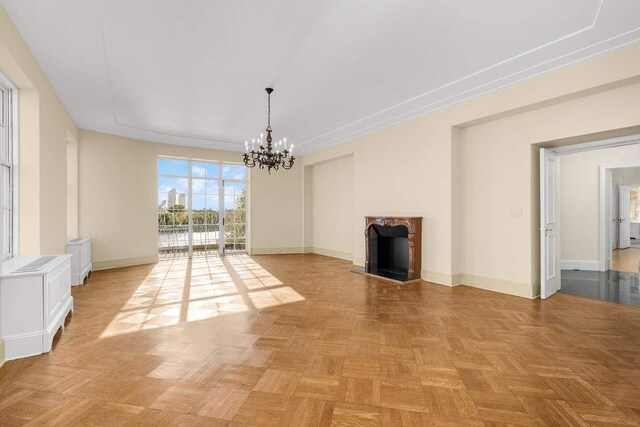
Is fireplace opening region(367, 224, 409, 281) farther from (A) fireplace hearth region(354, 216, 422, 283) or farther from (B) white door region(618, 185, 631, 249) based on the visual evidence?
(B) white door region(618, 185, 631, 249)

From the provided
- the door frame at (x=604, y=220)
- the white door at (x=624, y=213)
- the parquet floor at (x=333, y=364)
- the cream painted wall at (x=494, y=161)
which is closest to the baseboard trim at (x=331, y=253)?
the cream painted wall at (x=494, y=161)

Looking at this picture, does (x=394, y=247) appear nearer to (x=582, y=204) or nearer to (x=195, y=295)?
(x=195, y=295)

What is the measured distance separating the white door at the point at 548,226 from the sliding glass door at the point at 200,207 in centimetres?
675

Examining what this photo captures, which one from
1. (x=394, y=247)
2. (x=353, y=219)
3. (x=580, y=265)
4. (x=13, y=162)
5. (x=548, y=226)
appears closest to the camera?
(x=13, y=162)

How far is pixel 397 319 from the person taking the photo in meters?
3.20

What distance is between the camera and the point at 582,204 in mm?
6078

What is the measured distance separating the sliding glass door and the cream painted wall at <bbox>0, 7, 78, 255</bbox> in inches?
126

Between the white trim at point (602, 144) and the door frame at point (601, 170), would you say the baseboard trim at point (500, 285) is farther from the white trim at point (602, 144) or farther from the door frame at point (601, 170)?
the white trim at point (602, 144)

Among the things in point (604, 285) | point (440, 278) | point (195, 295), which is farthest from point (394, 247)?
point (195, 295)

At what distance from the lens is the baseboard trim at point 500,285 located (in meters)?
4.02

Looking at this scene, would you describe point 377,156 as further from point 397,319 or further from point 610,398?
point 610,398

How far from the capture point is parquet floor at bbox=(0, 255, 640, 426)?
170 cm

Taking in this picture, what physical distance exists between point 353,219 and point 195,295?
3.79 meters

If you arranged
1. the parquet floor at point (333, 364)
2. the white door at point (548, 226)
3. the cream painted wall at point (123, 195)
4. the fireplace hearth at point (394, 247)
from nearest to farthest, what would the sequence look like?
the parquet floor at point (333, 364), the white door at point (548, 226), the fireplace hearth at point (394, 247), the cream painted wall at point (123, 195)
